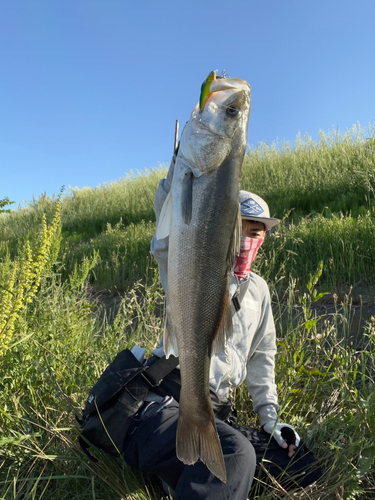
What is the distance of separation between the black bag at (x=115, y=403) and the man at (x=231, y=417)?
0.07 meters

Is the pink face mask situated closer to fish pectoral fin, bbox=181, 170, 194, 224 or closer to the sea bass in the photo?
the sea bass

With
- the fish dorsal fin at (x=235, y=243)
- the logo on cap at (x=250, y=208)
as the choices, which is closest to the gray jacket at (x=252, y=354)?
the logo on cap at (x=250, y=208)

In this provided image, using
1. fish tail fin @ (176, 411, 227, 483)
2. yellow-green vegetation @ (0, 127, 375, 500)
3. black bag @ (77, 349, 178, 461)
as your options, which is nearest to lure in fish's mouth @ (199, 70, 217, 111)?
fish tail fin @ (176, 411, 227, 483)

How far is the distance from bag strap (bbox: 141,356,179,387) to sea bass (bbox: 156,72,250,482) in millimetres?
521

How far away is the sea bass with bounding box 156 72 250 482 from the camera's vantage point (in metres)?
1.36

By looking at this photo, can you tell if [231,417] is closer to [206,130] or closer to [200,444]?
[200,444]

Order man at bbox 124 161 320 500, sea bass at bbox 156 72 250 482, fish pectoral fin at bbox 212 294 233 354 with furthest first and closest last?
man at bbox 124 161 320 500 → fish pectoral fin at bbox 212 294 233 354 → sea bass at bbox 156 72 250 482

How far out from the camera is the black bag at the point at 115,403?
1900mm

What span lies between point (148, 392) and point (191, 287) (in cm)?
95

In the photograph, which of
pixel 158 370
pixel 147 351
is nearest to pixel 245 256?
pixel 158 370

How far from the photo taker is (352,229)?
4.97 meters

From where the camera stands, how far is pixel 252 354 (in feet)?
8.56

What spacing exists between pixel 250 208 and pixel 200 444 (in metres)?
1.52

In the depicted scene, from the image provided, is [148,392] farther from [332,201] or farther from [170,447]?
[332,201]
